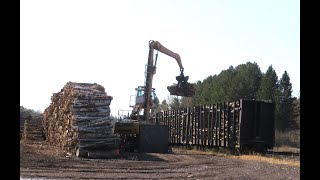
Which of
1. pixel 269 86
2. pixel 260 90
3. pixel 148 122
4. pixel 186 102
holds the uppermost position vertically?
pixel 269 86

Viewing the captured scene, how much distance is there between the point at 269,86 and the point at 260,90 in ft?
6.08

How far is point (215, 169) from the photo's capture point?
12.8m

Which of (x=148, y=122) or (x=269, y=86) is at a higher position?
(x=269, y=86)

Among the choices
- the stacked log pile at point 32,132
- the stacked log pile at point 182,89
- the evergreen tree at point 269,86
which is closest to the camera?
the stacked log pile at point 182,89

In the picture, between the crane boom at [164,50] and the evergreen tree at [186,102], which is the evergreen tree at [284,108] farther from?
the crane boom at [164,50]

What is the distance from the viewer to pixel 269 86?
60.8 m

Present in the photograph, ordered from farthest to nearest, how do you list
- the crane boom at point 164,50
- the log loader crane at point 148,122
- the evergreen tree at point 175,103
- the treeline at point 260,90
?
the evergreen tree at point 175,103, the treeline at point 260,90, the crane boom at point 164,50, the log loader crane at point 148,122

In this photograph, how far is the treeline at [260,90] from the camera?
61781mm

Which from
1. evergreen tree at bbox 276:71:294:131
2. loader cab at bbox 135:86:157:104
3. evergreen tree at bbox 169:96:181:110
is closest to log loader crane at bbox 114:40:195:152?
loader cab at bbox 135:86:157:104

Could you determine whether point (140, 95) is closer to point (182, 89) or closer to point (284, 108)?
point (182, 89)

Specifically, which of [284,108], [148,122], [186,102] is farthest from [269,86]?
[148,122]

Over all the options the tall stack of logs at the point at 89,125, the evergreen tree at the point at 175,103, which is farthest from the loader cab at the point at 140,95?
the evergreen tree at the point at 175,103
